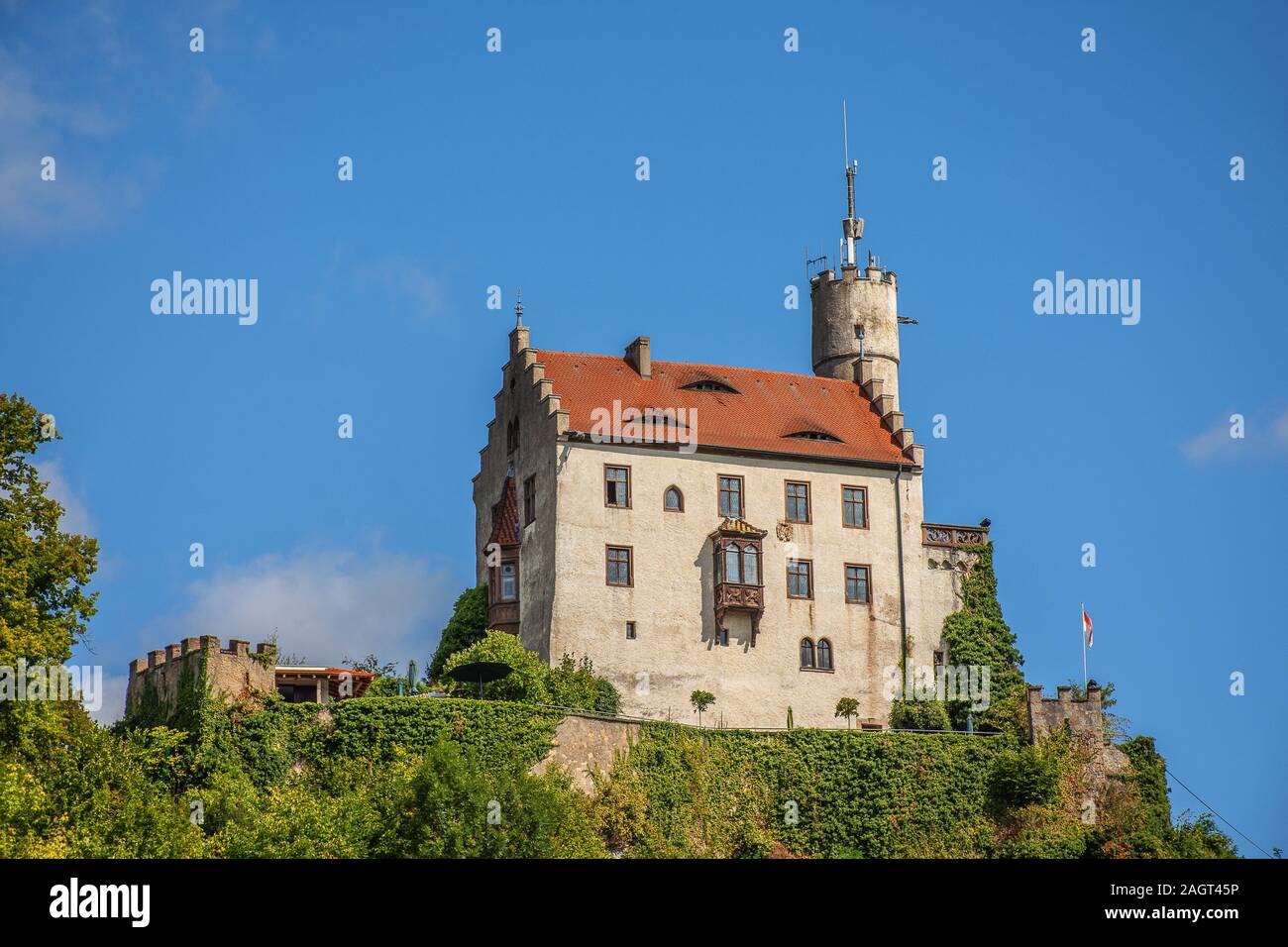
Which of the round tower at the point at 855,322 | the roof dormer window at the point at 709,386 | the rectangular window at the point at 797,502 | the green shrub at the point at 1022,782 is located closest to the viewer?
the green shrub at the point at 1022,782

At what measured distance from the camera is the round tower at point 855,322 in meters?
77.1

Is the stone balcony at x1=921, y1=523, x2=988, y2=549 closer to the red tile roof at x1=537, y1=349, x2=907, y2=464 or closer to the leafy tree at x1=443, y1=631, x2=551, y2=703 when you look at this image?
the red tile roof at x1=537, y1=349, x2=907, y2=464

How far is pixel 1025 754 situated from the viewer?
64.8 meters

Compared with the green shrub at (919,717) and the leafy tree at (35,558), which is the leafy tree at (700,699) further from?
the leafy tree at (35,558)

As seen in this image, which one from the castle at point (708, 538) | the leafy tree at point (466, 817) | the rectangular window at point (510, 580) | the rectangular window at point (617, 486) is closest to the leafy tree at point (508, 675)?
the castle at point (708, 538)

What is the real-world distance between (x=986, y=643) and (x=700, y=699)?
1112 centimetres

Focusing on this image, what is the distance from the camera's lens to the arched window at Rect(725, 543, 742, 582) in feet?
219

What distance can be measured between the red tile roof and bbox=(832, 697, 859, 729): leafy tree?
8.50m

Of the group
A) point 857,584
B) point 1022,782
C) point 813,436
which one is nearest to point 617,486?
point 813,436

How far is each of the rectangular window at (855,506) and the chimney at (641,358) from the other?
7.90 metres

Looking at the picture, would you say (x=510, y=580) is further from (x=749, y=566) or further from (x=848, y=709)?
(x=848, y=709)

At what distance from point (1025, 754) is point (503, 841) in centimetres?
2066
